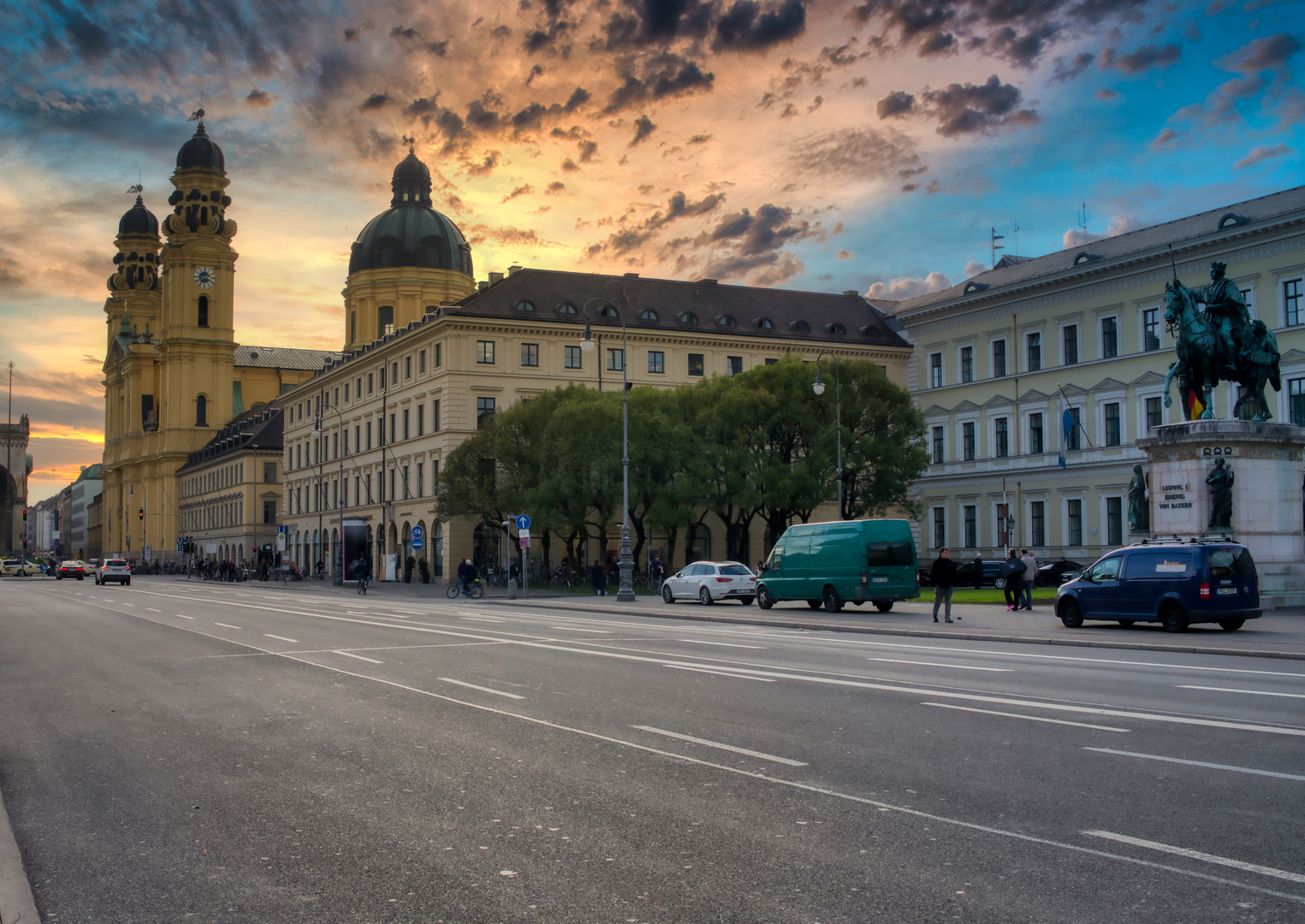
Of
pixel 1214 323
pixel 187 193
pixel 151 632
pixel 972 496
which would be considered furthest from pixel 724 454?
pixel 187 193

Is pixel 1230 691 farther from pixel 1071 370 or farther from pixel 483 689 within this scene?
pixel 1071 370

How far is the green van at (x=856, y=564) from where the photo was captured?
105 feet

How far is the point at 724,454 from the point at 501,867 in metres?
52.5

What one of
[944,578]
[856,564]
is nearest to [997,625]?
[944,578]

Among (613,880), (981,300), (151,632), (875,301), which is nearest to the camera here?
(613,880)

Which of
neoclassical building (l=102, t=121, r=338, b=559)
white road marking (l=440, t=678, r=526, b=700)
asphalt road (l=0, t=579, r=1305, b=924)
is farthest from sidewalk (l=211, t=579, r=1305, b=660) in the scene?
neoclassical building (l=102, t=121, r=338, b=559)

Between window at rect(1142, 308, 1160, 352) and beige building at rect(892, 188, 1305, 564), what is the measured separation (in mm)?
78

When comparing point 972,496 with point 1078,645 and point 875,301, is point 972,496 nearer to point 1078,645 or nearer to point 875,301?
point 875,301

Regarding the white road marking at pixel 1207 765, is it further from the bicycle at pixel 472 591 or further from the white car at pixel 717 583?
the bicycle at pixel 472 591

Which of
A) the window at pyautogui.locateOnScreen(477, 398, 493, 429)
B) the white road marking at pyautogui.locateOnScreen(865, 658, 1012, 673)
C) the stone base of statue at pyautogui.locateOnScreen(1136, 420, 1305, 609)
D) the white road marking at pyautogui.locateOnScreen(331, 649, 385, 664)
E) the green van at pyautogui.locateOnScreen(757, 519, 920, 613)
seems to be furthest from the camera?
the window at pyautogui.locateOnScreen(477, 398, 493, 429)

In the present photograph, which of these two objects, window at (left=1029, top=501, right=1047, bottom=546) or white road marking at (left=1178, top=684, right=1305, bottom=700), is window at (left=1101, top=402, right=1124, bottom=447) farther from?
white road marking at (left=1178, top=684, right=1305, bottom=700)

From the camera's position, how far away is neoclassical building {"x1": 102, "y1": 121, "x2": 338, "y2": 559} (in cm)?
13562

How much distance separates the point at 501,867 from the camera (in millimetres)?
6402

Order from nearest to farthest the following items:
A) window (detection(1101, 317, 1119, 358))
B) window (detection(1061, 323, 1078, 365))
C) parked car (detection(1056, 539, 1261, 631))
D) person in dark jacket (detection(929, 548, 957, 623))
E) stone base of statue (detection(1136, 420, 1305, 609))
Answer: parked car (detection(1056, 539, 1261, 631)), person in dark jacket (detection(929, 548, 957, 623)), stone base of statue (detection(1136, 420, 1305, 609)), window (detection(1101, 317, 1119, 358)), window (detection(1061, 323, 1078, 365))
